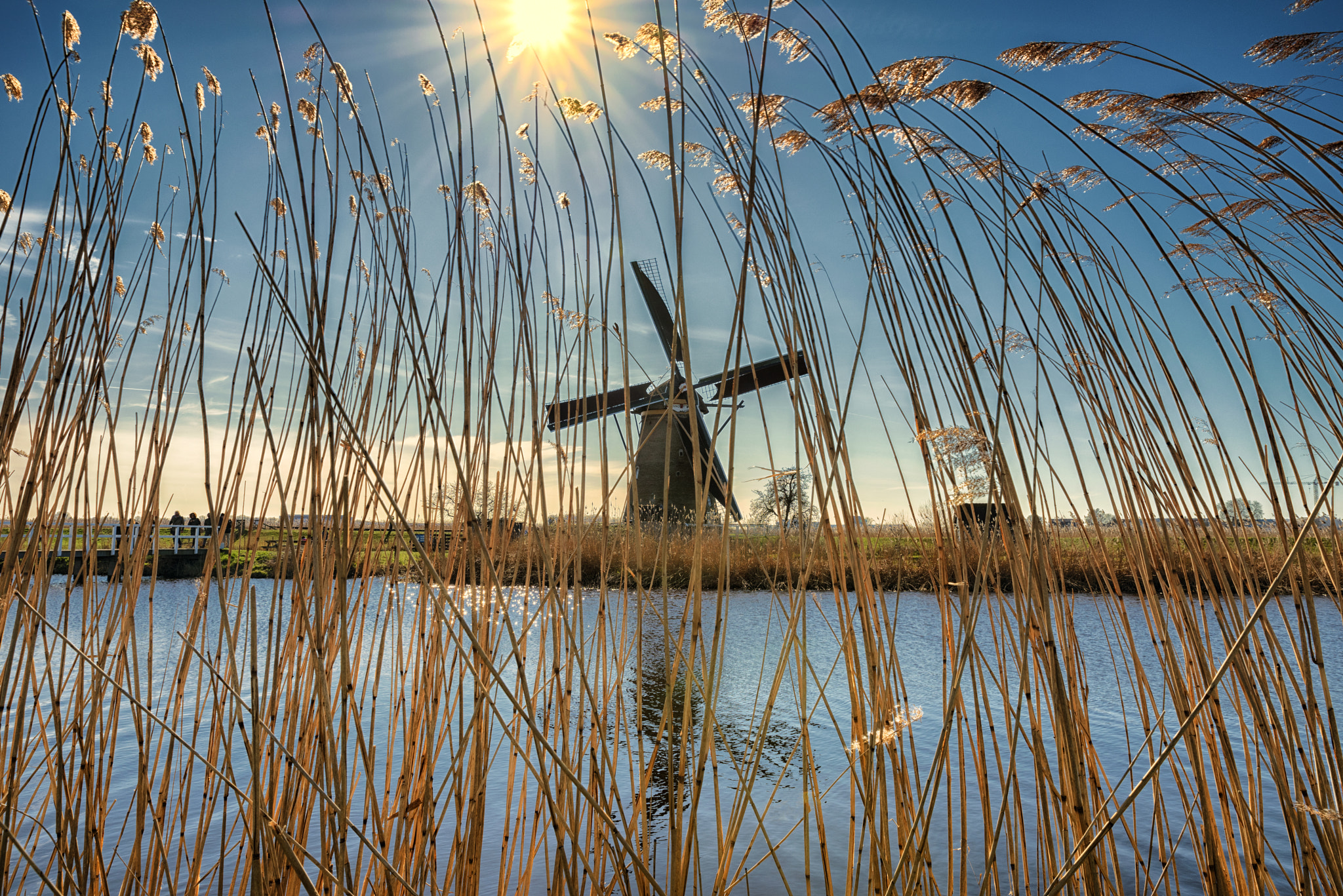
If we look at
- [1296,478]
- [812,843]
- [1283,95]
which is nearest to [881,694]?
[1296,478]

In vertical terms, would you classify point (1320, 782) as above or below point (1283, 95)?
below

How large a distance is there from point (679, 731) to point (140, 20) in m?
2.83

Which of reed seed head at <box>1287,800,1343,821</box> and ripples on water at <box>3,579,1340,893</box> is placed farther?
ripples on water at <box>3,579,1340,893</box>

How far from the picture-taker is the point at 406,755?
1038 millimetres

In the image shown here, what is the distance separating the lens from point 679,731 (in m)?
3.02

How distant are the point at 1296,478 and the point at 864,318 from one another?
706mm

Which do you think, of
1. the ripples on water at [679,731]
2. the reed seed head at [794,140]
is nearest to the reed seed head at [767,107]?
the reed seed head at [794,140]

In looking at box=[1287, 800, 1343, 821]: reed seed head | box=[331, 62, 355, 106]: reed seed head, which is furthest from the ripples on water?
box=[331, 62, 355, 106]: reed seed head

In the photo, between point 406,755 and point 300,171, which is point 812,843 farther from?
point 300,171

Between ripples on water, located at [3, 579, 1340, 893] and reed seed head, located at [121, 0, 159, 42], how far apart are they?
72 cm

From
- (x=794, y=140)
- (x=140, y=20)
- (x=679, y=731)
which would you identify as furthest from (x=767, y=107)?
(x=679, y=731)

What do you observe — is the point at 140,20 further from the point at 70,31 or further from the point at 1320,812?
the point at 1320,812

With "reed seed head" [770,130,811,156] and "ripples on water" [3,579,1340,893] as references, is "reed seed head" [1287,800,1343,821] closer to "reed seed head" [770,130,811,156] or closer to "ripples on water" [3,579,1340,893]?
"ripples on water" [3,579,1340,893]

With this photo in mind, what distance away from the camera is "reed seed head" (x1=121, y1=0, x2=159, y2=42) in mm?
903
